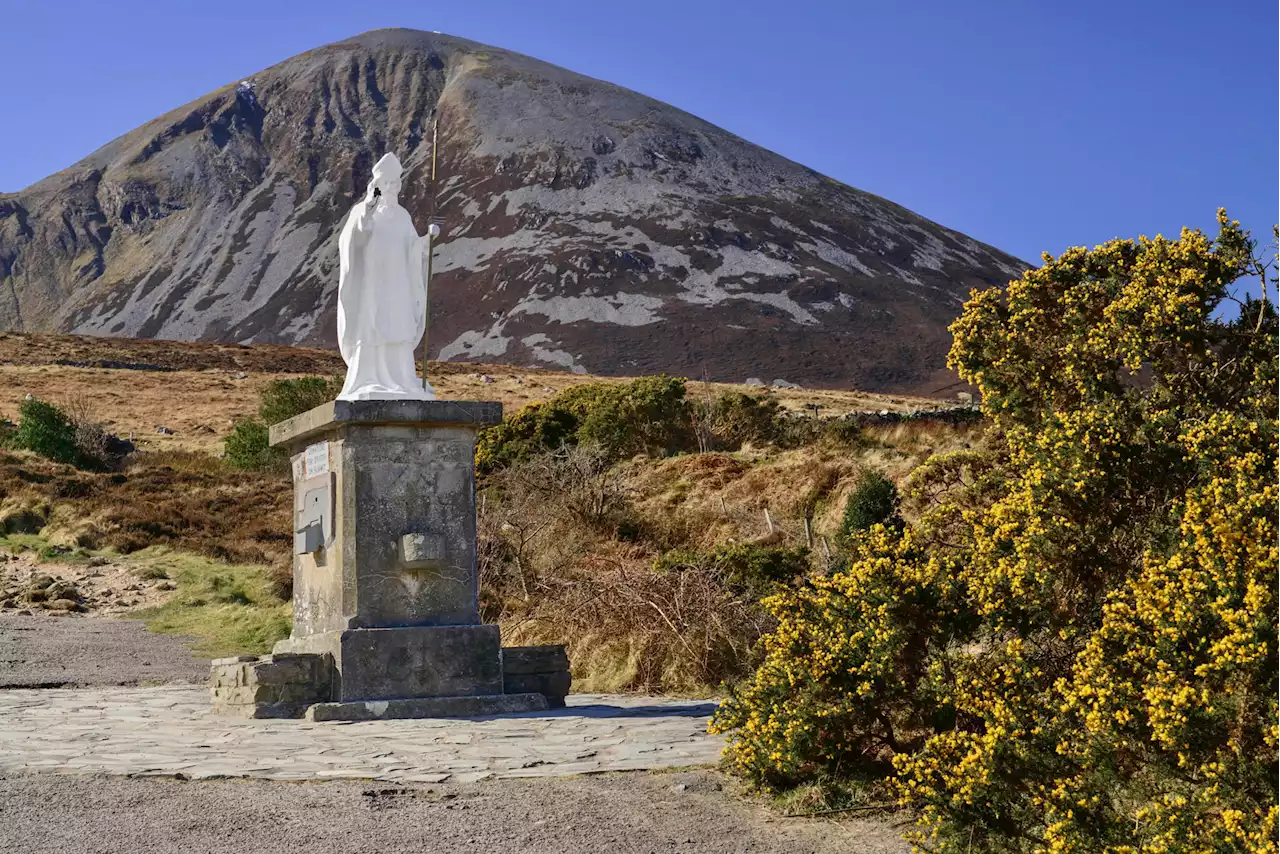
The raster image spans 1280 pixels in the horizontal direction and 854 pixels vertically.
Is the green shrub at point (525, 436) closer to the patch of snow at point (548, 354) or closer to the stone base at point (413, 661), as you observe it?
the stone base at point (413, 661)

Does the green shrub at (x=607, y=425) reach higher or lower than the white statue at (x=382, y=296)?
lower

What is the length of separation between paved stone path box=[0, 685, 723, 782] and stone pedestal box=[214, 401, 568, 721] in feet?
Result: 1.25

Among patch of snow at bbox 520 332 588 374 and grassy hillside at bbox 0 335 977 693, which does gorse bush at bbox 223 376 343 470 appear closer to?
grassy hillside at bbox 0 335 977 693

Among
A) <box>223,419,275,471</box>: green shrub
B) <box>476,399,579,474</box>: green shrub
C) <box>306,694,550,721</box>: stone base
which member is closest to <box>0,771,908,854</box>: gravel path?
<box>306,694,550,721</box>: stone base

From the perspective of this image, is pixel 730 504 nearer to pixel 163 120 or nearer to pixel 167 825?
pixel 167 825

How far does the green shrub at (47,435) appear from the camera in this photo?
3372cm

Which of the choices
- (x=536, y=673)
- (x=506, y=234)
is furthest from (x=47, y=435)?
(x=506, y=234)

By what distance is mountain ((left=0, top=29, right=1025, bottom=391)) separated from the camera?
→ 10144cm

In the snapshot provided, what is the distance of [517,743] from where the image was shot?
7973 millimetres

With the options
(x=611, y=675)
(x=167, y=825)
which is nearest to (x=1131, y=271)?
(x=167, y=825)

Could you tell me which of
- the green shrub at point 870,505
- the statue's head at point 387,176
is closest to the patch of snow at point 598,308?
the green shrub at point 870,505

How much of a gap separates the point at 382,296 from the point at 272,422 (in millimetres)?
25636

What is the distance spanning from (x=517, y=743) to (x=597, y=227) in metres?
111

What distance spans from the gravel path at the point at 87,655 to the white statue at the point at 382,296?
5.01 meters
